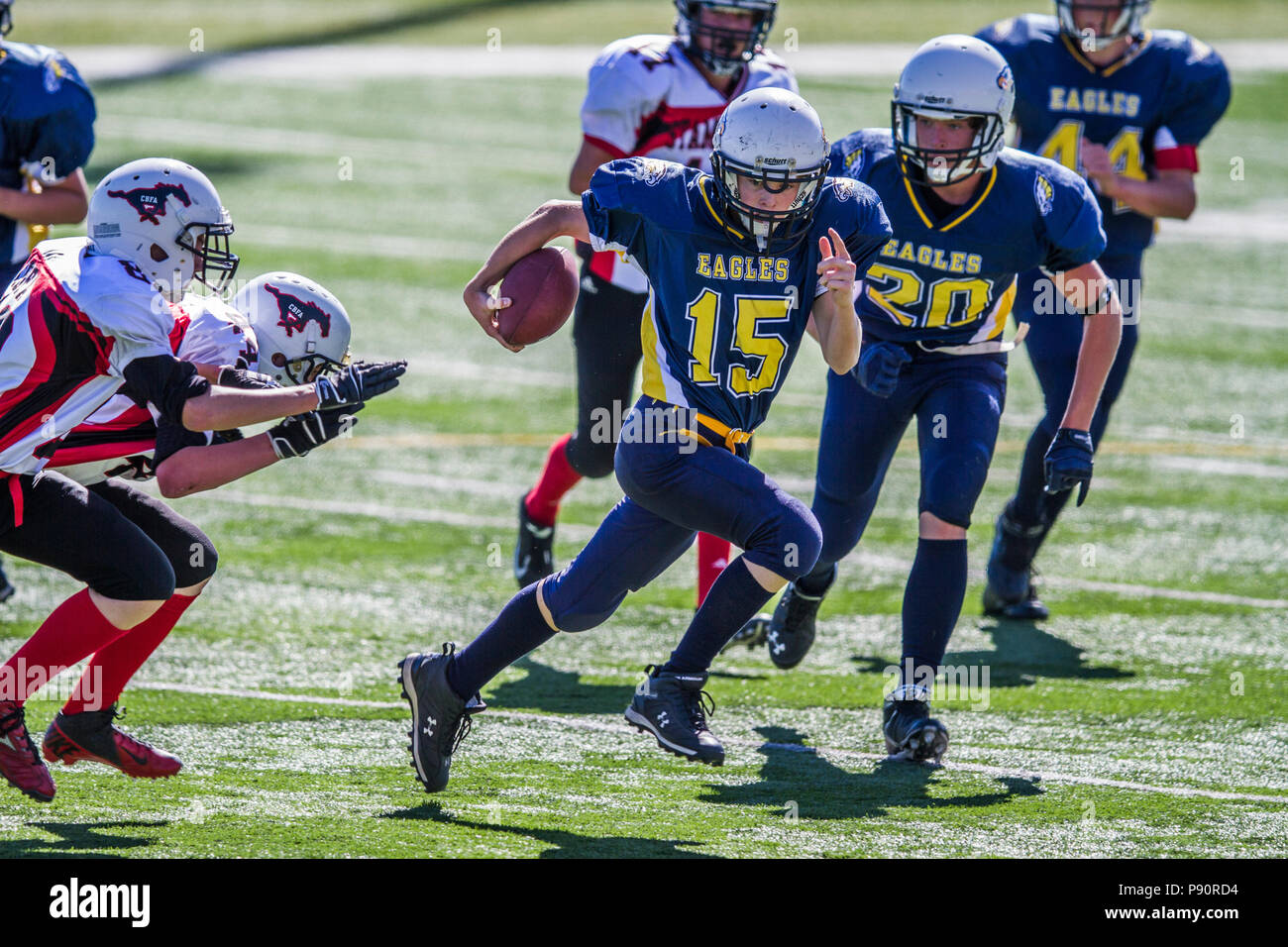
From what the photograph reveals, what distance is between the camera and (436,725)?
4477mm

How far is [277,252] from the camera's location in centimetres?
1177

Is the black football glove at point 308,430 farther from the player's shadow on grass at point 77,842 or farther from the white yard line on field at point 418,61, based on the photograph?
the white yard line on field at point 418,61

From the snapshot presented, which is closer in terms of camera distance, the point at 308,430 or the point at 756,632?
the point at 308,430

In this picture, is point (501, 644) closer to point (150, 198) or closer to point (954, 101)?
point (150, 198)

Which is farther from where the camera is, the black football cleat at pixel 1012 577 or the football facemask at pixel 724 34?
the black football cleat at pixel 1012 577

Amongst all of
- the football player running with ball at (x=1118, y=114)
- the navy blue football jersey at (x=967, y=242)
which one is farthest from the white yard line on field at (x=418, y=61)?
the navy blue football jersey at (x=967, y=242)

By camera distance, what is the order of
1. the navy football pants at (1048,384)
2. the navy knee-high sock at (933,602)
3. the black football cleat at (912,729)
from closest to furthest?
the black football cleat at (912,729) → the navy knee-high sock at (933,602) → the navy football pants at (1048,384)

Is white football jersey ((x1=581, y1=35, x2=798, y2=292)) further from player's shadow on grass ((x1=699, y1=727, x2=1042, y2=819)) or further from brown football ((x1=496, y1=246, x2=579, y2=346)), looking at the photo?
player's shadow on grass ((x1=699, y1=727, x2=1042, y2=819))

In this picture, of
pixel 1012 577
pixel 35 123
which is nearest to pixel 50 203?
pixel 35 123

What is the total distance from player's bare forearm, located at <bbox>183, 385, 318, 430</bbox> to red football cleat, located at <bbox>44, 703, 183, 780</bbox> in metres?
0.85

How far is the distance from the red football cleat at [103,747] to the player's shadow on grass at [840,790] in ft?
4.57

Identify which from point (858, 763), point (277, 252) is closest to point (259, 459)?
point (858, 763)

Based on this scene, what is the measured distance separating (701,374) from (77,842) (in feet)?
6.05

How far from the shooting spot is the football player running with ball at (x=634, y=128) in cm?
606
